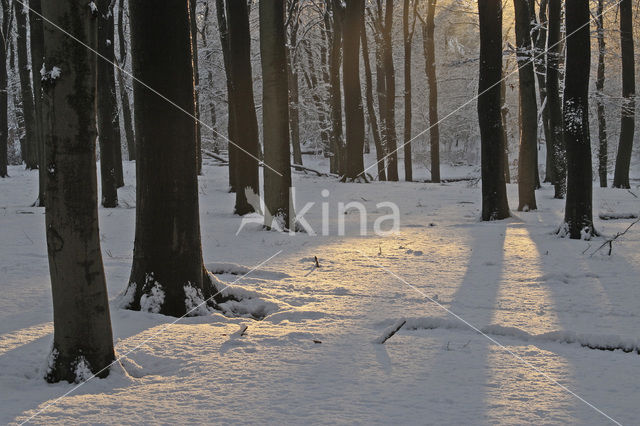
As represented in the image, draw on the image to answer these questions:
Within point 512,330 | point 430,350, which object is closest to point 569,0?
point 512,330

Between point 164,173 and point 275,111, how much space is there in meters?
5.20

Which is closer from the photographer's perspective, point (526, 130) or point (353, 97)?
point (526, 130)

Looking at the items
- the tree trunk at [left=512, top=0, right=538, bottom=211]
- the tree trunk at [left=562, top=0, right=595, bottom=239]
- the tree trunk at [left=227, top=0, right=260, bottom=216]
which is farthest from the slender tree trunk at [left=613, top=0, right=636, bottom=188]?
the tree trunk at [left=227, top=0, right=260, bottom=216]

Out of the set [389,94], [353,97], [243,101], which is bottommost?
[243,101]

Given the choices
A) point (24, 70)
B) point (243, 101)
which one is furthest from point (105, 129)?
point (24, 70)

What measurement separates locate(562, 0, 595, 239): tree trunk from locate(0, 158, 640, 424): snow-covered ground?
0.69m

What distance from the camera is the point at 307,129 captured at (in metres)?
39.4

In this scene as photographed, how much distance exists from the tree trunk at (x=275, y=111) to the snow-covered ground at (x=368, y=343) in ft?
6.16

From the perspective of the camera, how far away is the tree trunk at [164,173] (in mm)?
4672

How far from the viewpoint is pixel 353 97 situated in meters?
18.3

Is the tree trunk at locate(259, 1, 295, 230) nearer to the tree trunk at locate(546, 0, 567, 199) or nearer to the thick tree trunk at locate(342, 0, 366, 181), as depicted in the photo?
the tree trunk at locate(546, 0, 567, 199)

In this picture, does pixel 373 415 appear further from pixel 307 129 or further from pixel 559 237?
pixel 307 129

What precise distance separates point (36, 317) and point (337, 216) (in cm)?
906

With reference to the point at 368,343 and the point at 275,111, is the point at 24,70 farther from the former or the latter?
the point at 368,343
